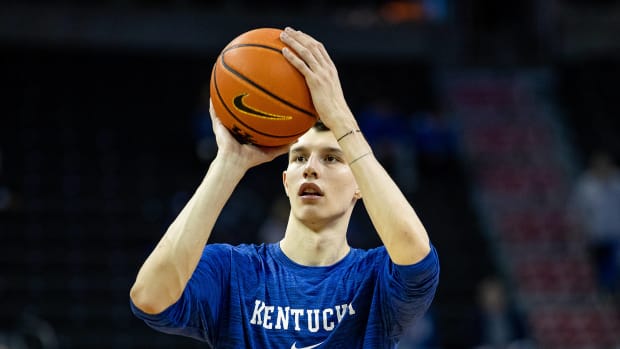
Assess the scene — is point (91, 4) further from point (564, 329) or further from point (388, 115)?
point (564, 329)

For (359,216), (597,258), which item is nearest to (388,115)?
(359,216)

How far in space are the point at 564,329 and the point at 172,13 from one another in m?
8.38

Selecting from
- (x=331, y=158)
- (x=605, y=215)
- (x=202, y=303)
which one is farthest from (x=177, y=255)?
(x=605, y=215)

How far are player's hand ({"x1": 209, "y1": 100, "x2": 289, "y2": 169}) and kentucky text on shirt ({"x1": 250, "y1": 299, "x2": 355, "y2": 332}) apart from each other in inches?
20.6

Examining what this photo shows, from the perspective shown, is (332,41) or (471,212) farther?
(332,41)

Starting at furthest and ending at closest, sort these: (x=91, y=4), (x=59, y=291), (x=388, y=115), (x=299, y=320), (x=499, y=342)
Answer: (x=91, y=4)
(x=388, y=115)
(x=59, y=291)
(x=499, y=342)
(x=299, y=320)

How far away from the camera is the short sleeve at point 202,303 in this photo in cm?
302

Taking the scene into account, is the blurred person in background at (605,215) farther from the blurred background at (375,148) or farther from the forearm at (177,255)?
the forearm at (177,255)

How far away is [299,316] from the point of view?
Result: 3.25 metres

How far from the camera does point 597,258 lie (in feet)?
43.5

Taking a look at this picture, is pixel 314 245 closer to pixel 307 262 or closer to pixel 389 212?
A: pixel 307 262

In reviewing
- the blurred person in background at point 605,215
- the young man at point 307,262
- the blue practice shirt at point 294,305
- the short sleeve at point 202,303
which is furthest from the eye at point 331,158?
the blurred person in background at point 605,215

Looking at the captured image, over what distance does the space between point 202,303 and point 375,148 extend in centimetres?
1105

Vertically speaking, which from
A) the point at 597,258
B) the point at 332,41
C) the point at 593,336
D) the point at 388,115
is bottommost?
the point at 593,336
